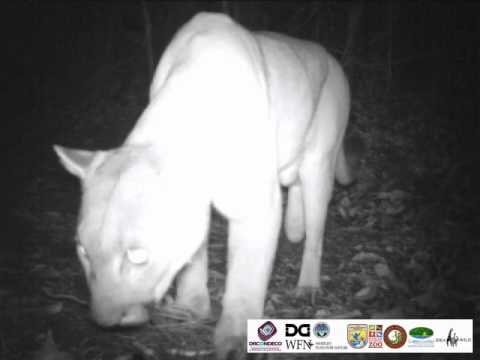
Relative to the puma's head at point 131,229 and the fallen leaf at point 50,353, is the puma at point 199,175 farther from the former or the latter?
the fallen leaf at point 50,353

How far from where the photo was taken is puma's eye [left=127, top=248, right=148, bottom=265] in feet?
5.24

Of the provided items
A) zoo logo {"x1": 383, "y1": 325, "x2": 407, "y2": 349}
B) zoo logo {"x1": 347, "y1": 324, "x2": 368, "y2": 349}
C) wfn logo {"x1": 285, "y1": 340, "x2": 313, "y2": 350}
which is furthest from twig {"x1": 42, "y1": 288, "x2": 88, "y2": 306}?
zoo logo {"x1": 383, "y1": 325, "x2": 407, "y2": 349}

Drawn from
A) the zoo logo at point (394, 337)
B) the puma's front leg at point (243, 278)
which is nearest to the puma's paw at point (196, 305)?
the puma's front leg at point (243, 278)

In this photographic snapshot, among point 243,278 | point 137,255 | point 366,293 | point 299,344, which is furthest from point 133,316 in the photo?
point 366,293

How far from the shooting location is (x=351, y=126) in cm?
700

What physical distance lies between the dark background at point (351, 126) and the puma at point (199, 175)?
1006mm

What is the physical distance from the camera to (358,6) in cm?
743

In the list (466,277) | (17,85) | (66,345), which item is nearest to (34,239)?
(66,345)

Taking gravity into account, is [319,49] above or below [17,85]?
above

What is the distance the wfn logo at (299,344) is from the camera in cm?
255

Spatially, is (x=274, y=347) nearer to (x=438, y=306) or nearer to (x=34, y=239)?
(x=438, y=306)

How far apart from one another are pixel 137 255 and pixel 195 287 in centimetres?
143

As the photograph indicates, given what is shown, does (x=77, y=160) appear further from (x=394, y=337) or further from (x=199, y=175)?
(x=394, y=337)

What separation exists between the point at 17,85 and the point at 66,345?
6.24 meters
